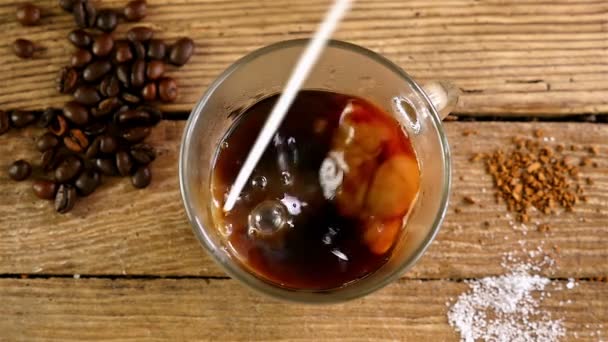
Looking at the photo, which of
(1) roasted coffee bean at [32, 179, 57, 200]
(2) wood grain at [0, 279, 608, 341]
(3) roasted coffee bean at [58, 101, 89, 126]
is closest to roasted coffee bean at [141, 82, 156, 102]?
(3) roasted coffee bean at [58, 101, 89, 126]

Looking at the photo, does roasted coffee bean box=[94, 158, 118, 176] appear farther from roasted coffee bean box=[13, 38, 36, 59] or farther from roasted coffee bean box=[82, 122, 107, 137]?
roasted coffee bean box=[13, 38, 36, 59]

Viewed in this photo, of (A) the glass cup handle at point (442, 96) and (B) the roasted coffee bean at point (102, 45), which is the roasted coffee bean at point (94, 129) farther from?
(A) the glass cup handle at point (442, 96)

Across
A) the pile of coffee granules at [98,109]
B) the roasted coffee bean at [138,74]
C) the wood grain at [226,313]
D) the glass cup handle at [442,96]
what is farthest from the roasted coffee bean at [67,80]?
the glass cup handle at [442,96]

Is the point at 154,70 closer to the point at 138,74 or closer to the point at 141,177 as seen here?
the point at 138,74

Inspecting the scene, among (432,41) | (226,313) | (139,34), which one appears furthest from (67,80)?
(432,41)

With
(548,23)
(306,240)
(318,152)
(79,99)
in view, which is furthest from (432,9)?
(79,99)

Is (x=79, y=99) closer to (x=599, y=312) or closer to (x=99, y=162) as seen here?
(x=99, y=162)

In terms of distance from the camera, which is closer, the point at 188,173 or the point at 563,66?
the point at 188,173
